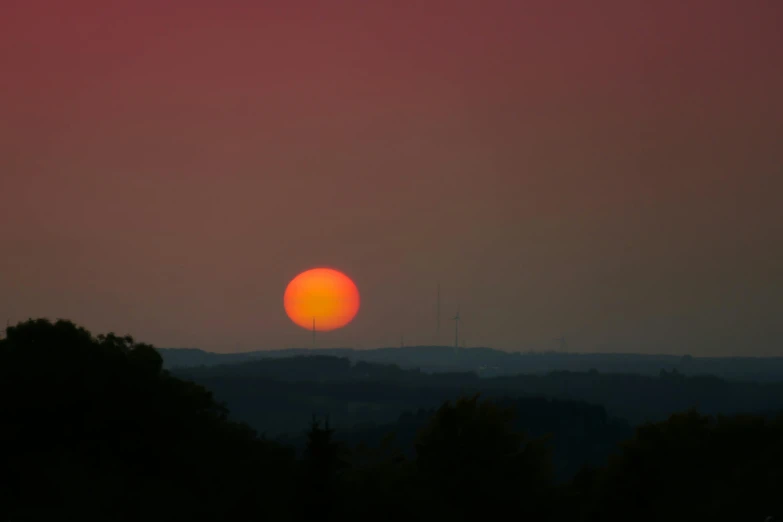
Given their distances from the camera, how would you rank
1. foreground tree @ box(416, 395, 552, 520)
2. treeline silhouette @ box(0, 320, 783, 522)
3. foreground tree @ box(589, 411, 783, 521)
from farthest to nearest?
1. foreground tree @ box(416, 395, 552, 520)
2. foreground tree @ box(589, 411, 783, 521)
3. treeline silhouette @ box(0, 320, 783, 522)

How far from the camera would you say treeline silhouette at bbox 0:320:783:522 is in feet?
248

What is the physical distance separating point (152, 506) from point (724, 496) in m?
48.7

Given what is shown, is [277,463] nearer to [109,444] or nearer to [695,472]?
[109,444]

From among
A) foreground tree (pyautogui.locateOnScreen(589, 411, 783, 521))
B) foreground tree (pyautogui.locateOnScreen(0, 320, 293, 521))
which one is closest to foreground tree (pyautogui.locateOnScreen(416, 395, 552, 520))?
foreground tree (pyautogui.locateOnScreen(589, 411, 783, 521))

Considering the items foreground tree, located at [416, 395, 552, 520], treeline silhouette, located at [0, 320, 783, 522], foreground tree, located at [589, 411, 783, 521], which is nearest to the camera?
treeline silhouette, located at [0, 320, 783, 522]

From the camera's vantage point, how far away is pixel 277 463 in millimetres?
91875

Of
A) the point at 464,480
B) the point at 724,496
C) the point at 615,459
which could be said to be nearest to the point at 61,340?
the point at 464,480

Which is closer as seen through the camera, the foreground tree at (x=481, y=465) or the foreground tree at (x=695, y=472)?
the foreground tree at (x=695, y=472)

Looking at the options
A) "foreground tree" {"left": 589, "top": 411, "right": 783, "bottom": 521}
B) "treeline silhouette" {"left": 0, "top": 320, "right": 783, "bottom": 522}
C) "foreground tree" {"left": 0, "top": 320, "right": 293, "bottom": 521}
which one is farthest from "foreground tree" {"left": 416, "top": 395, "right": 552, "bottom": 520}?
"foreground tree" {"left": 0, "top": 320, "right": 293, "bottom": 521}

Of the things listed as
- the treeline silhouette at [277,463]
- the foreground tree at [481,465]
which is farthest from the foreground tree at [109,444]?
the foreground tree at [481,465]

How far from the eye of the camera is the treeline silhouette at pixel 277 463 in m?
75.5

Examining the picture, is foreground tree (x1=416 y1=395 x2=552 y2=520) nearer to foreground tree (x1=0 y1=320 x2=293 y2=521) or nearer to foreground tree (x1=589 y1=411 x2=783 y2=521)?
foreground tree (x1=589 y1=411 x2=783 y2=521)

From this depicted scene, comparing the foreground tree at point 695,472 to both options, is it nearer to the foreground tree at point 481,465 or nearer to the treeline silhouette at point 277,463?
the treeline silhouette at point 277,463

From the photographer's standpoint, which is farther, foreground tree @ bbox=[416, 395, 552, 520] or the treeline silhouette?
foreground tree @ bbox=[416, 395, 552, 520]
